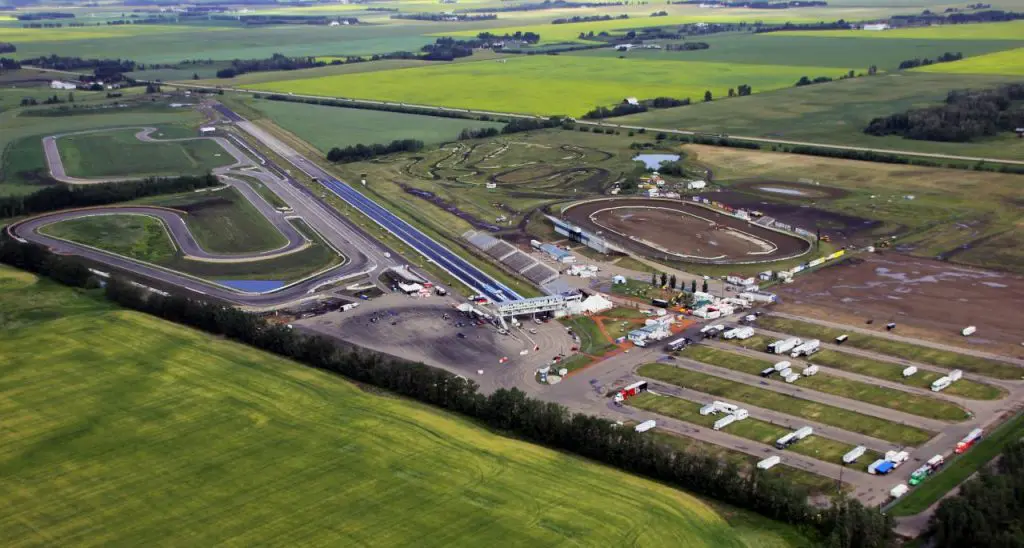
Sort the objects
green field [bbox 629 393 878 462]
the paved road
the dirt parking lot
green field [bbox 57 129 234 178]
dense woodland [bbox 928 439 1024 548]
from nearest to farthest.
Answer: dense woodland [bbox 928 439 1024 548] < green field [bbox 629 393 878 462] < the dirt parking lot < the paved road < green field [bbox 57 129 234 178]

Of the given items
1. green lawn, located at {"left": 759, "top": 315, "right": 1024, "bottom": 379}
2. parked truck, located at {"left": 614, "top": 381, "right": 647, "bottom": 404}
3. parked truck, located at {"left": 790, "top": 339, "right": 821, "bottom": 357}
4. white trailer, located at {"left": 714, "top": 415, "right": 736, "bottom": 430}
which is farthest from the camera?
parked truck, located at {"left": 790, "top": 339, "right": 821, "bottom": 357}

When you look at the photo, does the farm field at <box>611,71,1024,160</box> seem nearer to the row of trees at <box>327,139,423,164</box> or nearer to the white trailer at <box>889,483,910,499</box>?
the row of trees at <box>327,139,423,164</box>

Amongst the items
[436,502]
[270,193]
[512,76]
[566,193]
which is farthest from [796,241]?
[512,76]

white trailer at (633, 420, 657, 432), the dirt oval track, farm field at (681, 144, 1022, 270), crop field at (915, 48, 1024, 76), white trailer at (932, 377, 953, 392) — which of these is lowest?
white trailer at (633, 420, 657, 432)

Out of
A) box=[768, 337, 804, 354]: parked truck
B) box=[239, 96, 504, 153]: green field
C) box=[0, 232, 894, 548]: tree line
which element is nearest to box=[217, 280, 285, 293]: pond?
box=[0, 232, 894, 548]: tree line

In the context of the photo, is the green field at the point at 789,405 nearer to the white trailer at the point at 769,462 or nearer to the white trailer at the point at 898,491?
the white trailer at the point at 898,491

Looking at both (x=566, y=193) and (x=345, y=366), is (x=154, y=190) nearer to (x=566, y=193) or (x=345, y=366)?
(x=566, y=193)

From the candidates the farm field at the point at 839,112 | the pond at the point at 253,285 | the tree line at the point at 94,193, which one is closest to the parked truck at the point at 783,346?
the pond at the point at 253,285
